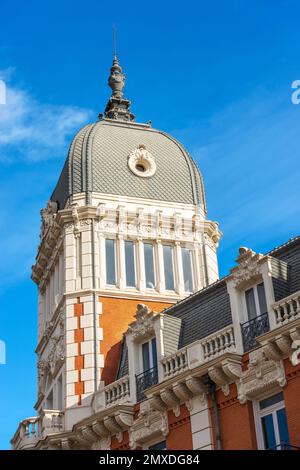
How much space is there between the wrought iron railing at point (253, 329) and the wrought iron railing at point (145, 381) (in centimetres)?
385

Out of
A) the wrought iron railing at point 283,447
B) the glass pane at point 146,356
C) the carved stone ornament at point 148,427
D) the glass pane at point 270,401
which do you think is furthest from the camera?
the glass pane at point 146,356

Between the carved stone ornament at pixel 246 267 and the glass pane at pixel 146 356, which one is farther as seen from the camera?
the glass pane at pixel 146 356

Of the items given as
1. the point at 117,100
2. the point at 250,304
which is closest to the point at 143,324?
the point at 250,304

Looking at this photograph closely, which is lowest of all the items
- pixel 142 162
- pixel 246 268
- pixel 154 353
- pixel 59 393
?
pixel 154 353

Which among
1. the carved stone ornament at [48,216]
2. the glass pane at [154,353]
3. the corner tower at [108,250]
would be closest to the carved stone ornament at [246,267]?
the glass pane at [154,353]

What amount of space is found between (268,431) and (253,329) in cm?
292

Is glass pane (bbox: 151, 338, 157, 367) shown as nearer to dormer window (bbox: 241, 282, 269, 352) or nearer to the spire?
dormer window (bbox: 241, 282, 269, 352)

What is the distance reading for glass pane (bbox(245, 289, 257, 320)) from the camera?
95.1 ft

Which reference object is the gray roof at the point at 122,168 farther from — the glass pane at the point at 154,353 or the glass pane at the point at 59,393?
the glass pane at the point at 154,353

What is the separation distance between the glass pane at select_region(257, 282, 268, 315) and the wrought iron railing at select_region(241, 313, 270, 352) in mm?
366

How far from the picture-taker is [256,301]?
29016 millimetres

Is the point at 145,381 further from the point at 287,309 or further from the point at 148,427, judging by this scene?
the point at 287,309

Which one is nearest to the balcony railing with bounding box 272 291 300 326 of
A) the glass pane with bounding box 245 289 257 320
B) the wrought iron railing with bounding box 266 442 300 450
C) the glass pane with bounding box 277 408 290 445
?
the glass pane with bounding box 245 289 257 320

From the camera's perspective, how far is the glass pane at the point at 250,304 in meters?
29.0
